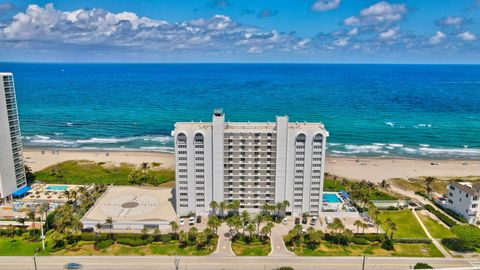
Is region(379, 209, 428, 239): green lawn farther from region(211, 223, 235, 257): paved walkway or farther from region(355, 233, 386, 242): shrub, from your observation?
region(211, 223, 235, 257): paved walkway

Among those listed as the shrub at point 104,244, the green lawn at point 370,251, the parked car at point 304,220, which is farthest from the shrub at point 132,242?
the parked car at point 304,220

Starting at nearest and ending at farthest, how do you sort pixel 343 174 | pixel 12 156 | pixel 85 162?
1. pixel 12 156
2. pixel 343 174
3. pixel 85 162

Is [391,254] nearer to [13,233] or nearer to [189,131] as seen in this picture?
[189,131]

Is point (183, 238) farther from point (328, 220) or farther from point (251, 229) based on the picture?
point (328, 220)

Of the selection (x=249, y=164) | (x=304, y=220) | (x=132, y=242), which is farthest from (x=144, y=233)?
(x=304, y=220)

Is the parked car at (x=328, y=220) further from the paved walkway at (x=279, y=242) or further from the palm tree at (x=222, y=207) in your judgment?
the palm tree at (x=222, y=207)

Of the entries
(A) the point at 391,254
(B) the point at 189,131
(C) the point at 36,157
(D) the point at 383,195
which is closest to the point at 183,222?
(B) the point at 189,131
